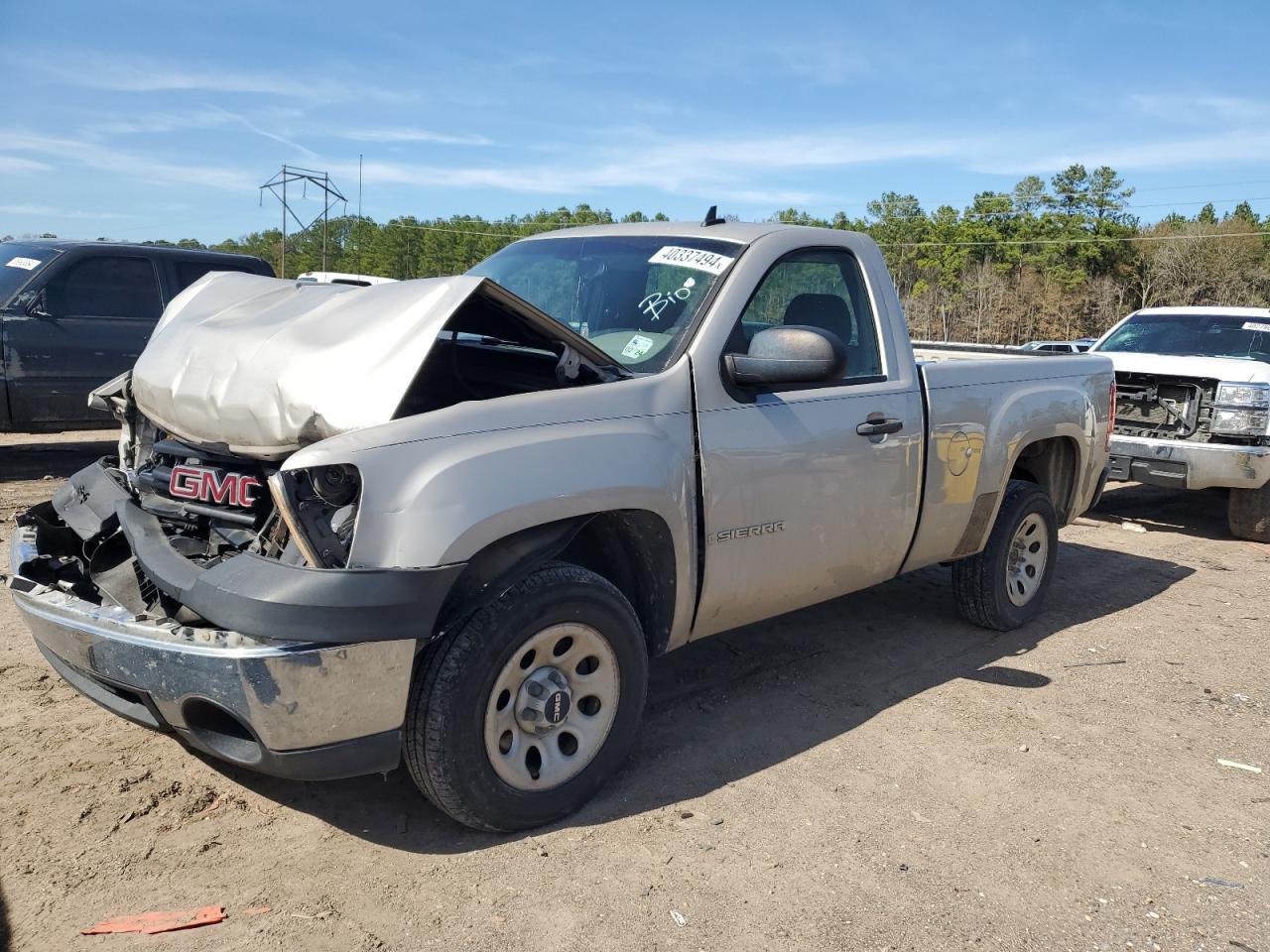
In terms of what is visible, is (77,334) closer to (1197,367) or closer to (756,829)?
(756,829)

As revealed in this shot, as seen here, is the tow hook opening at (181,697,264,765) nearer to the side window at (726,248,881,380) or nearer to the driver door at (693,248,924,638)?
the driver door at (693,248,924,638)

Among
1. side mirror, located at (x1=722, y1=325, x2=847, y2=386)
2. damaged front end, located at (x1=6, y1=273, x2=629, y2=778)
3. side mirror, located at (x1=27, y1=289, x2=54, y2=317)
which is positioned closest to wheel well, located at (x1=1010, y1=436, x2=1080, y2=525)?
side mirror, located at (x1=722, y1=325, x2=847, y2=386)

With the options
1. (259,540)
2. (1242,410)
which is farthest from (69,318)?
(1242,410)

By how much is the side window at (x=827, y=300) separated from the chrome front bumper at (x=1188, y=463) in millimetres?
4992

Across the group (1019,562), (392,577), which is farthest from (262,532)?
(1019,562)

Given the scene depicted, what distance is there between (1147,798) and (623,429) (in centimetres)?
239

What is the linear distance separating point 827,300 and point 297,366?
2.37 metres

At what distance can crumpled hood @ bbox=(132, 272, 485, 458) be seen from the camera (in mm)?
3117

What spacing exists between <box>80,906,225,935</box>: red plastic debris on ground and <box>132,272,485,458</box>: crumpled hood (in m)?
1.32

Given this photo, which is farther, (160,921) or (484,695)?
(484,695)

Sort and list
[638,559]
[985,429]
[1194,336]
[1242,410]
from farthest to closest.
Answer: [1194,336] < [1242,410] < [985,429] < [638,559]

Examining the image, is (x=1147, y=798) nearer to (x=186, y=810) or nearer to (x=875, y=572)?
(x=875, y=572)

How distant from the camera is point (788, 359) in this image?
12.1 feet

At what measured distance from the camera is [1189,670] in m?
5.29
